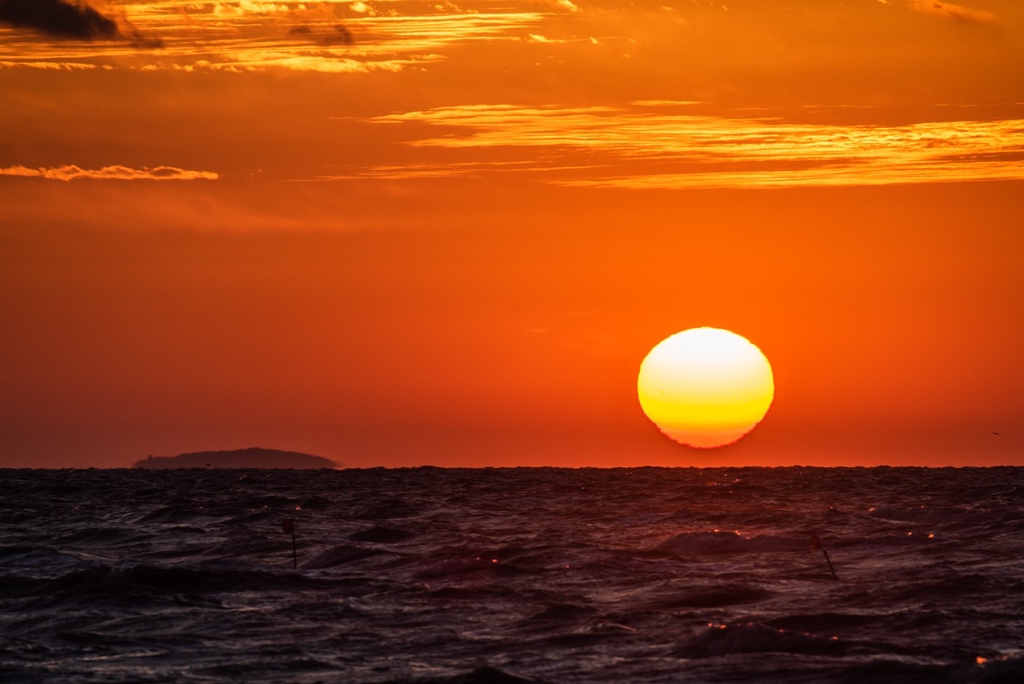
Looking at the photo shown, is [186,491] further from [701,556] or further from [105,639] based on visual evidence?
[105,639]

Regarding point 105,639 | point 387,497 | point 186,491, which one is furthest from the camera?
point 186,491

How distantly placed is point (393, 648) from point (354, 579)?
1292 cm

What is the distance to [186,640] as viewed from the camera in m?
30.4

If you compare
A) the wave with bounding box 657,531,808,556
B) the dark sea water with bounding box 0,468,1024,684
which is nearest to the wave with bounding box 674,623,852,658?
the dark sea water with bounding box 0,468,1024,684

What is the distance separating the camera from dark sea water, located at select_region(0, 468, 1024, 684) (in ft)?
87.4

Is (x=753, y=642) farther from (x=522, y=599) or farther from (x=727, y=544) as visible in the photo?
(x=727, y=544)

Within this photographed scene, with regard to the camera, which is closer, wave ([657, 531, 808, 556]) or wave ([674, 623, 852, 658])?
wave ([674, 623, 852, 658])

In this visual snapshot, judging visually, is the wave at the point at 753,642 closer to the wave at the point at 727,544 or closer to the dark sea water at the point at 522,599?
the dark sea water at the point at 522,599

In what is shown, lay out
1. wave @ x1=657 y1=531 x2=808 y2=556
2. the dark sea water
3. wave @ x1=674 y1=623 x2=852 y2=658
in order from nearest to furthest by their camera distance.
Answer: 1. the dark sea water
2. wave @ x1=674 y1=623 x2=852 y2=658
3. wave @ x1=657 y1=531 x2=808 y2=556

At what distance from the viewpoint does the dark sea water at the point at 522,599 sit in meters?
26.6

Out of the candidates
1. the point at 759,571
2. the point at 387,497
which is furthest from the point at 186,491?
the point at 759,571

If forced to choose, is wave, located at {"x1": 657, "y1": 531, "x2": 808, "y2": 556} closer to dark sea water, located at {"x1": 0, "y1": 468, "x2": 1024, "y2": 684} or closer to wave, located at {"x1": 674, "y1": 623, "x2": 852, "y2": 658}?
dark sea water, located at {"x1": 0, "y1": 468, "x2": 1024, "y2": 684}

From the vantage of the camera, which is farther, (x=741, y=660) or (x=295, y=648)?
(x=295, y=648)

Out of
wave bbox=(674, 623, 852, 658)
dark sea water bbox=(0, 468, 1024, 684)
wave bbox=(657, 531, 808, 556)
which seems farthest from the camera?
wave bbox=(657, 531, 808, 556)
